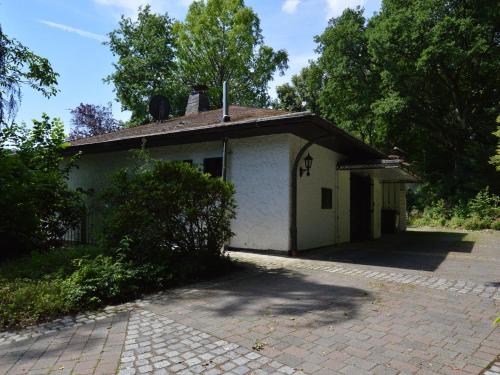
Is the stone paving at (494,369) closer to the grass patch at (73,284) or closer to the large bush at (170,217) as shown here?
the grass patch at (73,284)

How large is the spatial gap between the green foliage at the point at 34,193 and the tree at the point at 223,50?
2118 cm

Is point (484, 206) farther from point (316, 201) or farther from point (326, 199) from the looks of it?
point (316, 201)

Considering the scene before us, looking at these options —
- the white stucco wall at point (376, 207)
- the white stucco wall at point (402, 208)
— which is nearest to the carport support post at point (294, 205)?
the white stucco wall at point (376, 207)

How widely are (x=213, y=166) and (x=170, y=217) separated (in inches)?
154

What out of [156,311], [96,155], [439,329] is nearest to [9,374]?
[156,311]

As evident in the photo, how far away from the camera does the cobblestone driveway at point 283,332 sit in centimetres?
305

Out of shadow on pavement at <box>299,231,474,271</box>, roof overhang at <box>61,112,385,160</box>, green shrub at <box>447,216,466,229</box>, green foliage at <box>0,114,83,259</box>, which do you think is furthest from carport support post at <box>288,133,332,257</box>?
green shrub at <box>447,216,466,229</box>

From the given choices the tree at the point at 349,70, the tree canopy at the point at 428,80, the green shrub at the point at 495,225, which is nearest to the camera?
the green shrub at the point at 495,225

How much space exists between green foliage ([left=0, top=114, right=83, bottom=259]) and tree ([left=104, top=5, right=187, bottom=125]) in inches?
774

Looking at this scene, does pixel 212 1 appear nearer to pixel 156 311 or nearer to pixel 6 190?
pixel 6 190

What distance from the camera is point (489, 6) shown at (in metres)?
20.2

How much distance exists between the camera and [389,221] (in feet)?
56.8

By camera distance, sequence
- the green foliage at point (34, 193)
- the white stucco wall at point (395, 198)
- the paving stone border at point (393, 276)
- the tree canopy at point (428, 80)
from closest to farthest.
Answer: the paving stone border at point (393, 276) < the green foliage at point (34, 193) < the white stucco wall at point (395, 198) < the tree canopy at point (428, 80)

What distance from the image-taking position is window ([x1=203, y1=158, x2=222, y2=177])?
996 cm
